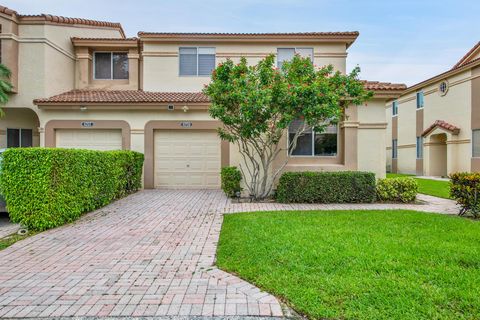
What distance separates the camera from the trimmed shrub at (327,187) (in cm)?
1046

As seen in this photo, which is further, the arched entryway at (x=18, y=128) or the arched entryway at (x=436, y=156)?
the arched entryway at (x=436, y=156)

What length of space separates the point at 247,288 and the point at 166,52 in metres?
14.7

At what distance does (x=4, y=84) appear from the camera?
44.2ft

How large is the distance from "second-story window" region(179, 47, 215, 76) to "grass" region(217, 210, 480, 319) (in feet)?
34.8

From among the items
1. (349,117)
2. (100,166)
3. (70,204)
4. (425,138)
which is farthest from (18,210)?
(425,138)

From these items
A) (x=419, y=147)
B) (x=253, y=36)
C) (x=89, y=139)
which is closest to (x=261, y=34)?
(x=253, y=36)

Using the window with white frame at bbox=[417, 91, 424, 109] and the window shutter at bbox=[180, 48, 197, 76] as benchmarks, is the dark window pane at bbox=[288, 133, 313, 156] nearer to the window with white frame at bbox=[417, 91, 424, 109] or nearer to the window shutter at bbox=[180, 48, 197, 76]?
the window shutter at bbox=[180, 48, 197, 76]

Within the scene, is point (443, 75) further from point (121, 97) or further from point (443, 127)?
point (121, 97)

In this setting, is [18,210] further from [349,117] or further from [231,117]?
[349,117]

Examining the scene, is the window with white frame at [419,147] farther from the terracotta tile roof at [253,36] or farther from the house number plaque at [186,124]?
the house number plaque at [186,124]

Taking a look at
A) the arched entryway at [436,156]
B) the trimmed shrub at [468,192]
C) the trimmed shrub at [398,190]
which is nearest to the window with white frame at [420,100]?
the arched entryway at [436,156]

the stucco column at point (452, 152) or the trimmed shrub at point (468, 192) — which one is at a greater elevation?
the stucco column at point (452, 152)

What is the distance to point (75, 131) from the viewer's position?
14367mm

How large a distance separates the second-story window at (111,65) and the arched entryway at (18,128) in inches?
158
